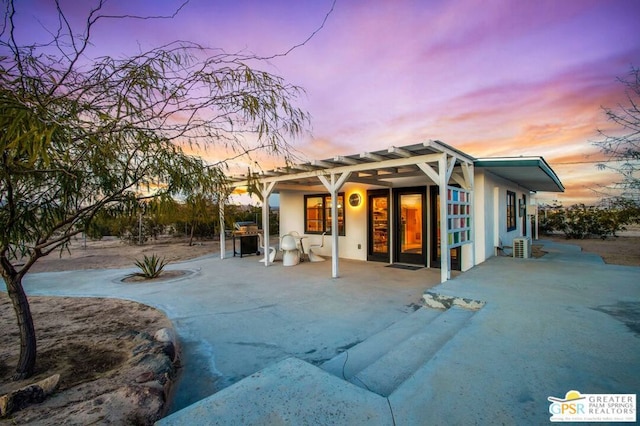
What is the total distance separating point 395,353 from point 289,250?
5.59 meters

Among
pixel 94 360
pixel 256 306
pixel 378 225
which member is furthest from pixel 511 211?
pixel 94 360

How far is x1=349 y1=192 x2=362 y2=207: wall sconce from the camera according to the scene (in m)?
8.89

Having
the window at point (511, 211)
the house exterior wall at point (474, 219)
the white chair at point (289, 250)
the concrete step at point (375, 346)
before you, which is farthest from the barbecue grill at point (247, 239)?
the window at point (511, 211)

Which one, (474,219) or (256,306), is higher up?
(474,219)

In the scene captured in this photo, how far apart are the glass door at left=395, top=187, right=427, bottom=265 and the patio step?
13.3ft

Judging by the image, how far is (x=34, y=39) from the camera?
5.52 feet

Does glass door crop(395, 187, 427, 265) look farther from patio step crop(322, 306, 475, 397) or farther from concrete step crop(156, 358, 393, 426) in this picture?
concrete step crop(156, 358, 393, 426)

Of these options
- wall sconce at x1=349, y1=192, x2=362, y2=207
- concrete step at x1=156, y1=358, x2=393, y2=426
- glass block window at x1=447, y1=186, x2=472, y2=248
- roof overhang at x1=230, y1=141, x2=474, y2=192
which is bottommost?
concrete step at x1=156, y1=358, x2=393, y2=426

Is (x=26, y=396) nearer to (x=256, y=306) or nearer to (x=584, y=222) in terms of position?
(x=256, y=306)

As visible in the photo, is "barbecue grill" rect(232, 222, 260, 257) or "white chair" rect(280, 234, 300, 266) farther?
"barbecue grill" rect(232, 222, 260, 257)

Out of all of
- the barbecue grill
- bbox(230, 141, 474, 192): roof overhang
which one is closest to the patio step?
bbox(230, 141, 474, 192): roof overhang

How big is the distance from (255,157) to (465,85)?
6.57m

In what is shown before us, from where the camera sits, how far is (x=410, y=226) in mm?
8031

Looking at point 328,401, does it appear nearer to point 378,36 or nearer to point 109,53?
point 109,53
